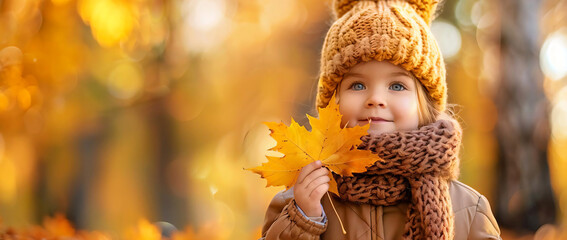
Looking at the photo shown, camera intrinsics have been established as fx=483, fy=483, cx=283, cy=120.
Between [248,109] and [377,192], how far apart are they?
4.04 metres

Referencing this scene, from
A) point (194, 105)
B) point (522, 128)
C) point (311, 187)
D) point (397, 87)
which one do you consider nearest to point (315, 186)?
point (311, 187)

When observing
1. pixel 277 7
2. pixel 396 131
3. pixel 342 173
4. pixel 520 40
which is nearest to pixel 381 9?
pixel 396 131

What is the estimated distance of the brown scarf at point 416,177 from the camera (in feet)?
5.02

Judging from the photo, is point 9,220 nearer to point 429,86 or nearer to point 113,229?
point 113,229

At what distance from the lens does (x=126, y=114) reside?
4914 millimetres

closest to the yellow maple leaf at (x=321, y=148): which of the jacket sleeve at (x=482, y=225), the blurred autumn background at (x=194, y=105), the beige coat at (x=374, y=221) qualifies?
the beige coat at (x=374, y=221)

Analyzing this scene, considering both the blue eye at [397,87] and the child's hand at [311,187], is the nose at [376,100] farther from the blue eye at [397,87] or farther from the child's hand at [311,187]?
the child's hand at [311,187]

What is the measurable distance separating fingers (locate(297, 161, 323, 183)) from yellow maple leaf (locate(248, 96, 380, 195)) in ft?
0.08

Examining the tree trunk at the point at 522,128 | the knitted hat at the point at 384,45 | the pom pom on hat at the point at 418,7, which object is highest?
the pom pom on hat at the point at 418,7

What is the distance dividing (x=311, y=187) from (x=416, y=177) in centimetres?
36

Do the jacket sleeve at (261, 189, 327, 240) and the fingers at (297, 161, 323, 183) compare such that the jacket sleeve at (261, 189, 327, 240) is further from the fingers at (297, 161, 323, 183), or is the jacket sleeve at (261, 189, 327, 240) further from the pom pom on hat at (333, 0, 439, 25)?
the pom pom on hat at (333, 0, 439, 25)

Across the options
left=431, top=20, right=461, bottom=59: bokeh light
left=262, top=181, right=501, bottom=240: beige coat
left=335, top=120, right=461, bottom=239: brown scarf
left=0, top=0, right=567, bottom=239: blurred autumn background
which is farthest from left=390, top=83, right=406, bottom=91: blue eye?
left=431, top=20, right=461, bottom=59: bokeh light

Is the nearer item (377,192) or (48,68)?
(377,192)

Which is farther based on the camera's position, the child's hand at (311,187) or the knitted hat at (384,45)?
the knitted hat at (384,45)
